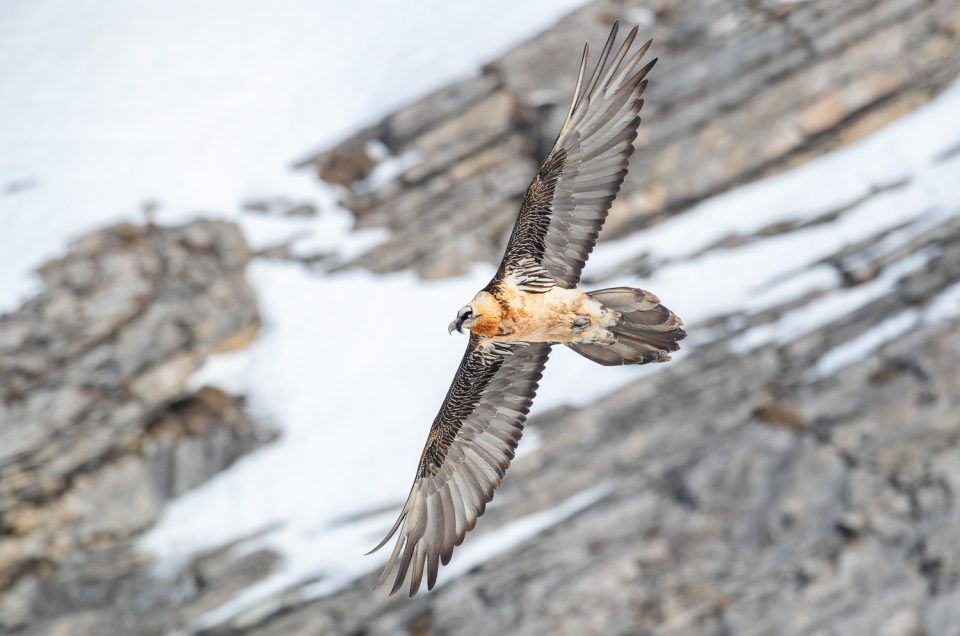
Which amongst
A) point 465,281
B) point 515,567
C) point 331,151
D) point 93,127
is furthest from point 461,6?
point 515,567

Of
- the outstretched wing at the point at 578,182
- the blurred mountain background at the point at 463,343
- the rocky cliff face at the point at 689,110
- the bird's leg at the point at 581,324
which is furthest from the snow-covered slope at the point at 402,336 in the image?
the bird's leg at the point at 581,324

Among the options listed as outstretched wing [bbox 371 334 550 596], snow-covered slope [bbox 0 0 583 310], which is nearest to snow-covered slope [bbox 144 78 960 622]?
snow-covered slope [bbox 0 0 583 310]

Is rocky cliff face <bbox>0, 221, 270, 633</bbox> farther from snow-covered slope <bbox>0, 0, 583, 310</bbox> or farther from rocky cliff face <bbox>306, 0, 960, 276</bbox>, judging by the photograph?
rocky cliff face <bbox>306, 0, 960, 276</bbox>

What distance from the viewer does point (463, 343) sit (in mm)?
15711

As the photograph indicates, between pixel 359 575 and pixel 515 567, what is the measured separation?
1.98 metres

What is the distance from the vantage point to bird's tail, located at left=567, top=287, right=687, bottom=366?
7.84 meters

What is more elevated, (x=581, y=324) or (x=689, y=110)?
(x=689, y=110)

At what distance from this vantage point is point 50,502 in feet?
47.8

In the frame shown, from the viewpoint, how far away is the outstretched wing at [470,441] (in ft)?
28.9

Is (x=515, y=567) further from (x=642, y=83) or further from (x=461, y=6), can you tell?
(x=461, y=6)

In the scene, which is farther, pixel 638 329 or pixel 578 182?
pixel 578 182

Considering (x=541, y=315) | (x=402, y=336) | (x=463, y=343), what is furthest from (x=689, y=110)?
(x=541, y=315)

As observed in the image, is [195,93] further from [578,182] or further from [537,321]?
[537,321]

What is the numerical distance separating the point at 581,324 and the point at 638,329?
0.41 meters
